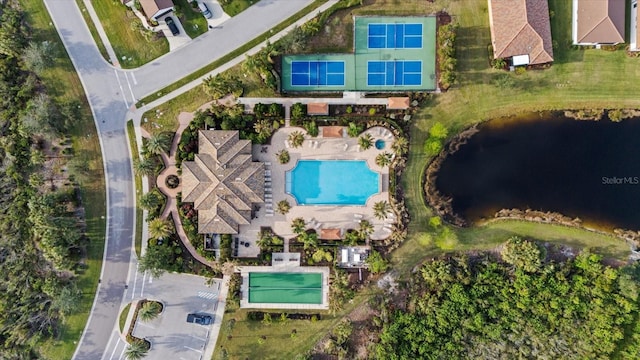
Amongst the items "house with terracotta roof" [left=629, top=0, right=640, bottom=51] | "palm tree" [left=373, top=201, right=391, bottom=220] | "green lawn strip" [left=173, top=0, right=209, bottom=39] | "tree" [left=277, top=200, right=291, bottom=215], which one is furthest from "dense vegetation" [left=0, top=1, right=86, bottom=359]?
"house with terracotta roof" [left=629, top=0, right=640, bottom=51]

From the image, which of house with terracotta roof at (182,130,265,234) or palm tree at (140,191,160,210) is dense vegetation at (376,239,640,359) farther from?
palm tree at (140,191,160,210)

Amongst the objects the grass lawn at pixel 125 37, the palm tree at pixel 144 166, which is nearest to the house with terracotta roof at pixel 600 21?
the grass lawn at pixel 125 37

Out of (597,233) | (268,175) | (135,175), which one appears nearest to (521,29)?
(597,233)

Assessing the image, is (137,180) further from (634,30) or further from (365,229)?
(634,30)

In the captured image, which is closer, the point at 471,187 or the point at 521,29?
the point at 521,29

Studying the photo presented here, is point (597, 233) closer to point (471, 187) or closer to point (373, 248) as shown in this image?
point (471, 187)

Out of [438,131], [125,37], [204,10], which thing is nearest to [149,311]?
[125,37]

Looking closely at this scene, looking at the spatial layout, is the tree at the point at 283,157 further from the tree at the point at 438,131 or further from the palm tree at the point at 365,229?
the tree at the point at 438,131
